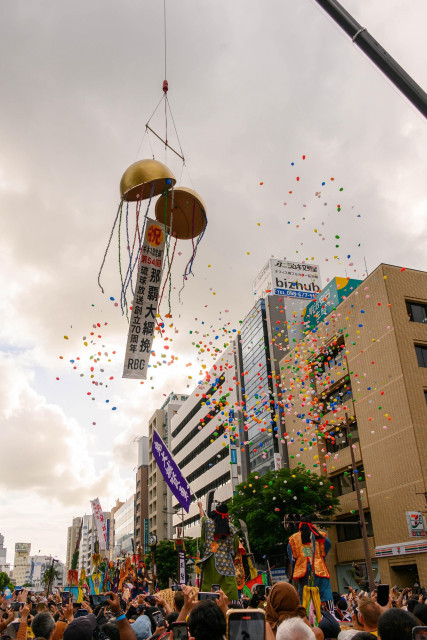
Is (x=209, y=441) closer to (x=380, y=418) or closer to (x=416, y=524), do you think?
(x=380, y=418)

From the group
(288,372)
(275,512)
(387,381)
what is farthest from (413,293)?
(275,512)

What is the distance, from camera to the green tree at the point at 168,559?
168 feet

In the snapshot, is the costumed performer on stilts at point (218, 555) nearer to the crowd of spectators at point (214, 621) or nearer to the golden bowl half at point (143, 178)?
the crowd of spectators at point (214, 621)

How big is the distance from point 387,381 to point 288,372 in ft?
35.5

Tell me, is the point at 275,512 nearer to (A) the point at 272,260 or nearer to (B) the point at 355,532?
(B) the point at 355,532

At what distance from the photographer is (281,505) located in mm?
29047

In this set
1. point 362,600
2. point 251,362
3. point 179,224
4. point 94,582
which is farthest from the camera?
→ point 251,362

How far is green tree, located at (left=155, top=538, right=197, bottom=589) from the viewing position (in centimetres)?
5112

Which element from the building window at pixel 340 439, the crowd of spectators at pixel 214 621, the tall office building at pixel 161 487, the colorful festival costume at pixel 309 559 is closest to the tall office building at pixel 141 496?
the tall office building at pixel 161 487

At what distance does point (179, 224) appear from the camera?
33.0ft

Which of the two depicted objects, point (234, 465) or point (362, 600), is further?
point (234, 465)

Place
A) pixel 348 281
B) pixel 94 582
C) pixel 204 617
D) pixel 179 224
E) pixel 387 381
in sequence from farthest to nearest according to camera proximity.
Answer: pixel 348 281 < pixel 387 381 < pixel 94 582 < pixel 179 224 < pixel 204 617

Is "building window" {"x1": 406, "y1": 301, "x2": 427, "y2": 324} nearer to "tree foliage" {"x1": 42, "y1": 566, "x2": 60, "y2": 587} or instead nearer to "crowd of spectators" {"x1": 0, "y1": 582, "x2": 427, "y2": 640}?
"crowd of spectators" {"x1": 0, "y1": 582, "x2": 427, "y2": 640}

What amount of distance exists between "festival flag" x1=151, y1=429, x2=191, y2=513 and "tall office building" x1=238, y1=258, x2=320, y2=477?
79.9 ft
